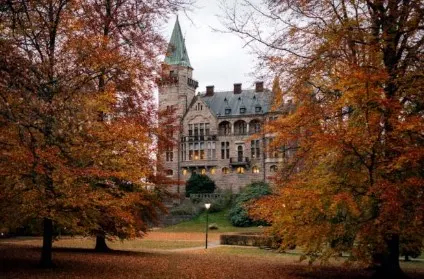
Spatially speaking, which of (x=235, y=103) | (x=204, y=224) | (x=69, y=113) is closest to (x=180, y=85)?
(x=235, y=103)

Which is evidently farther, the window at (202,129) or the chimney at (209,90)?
the chimney at (209,90)

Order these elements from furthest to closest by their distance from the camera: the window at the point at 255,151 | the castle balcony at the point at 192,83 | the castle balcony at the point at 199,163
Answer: the castle balcony at the point at 192,83, the castle balcony at the point at 199,163, the window at the point at 255,151

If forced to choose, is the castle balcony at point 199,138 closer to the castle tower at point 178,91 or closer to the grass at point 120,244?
the castle tower at point 178,91

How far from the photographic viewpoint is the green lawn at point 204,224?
5128cm

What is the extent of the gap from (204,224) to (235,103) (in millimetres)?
20929

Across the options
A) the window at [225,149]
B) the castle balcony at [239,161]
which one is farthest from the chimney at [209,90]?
the castle balcony at [239,161]

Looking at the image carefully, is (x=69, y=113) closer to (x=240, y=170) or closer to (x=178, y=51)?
(x=240, y=170)

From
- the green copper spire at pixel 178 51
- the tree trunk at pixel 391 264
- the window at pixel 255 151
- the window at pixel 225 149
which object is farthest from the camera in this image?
the green copper spire at pixel 178 51

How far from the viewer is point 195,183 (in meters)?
67.6

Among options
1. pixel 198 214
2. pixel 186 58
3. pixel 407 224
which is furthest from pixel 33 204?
pixel 186 58

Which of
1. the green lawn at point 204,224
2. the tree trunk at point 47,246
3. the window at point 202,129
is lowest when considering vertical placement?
the green lawn at point 204,224

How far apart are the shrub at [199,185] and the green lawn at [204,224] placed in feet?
19.9

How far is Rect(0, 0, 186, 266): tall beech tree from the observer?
8906mm

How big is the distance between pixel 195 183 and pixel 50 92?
5900 centimetres
